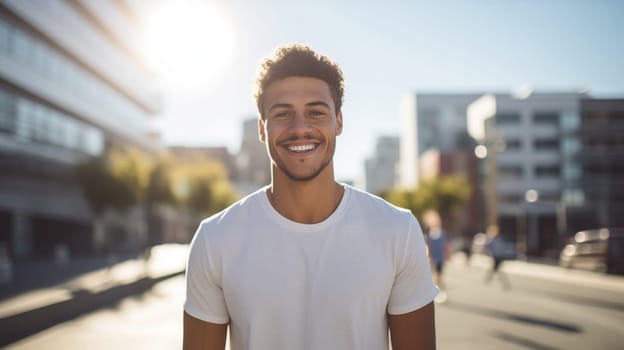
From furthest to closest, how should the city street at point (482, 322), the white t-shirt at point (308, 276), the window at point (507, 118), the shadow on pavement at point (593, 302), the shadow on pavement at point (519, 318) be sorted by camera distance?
the window at point (507, 118), the shadow on pavement at point (593, 302), the shadow on pavement at point (519, 318), the city street at point (482, 322), the white t-shirt at point (308, 276)

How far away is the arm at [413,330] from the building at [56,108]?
104 feet

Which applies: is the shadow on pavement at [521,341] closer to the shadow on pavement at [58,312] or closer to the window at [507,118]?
the shadow on pavement at [58,312]

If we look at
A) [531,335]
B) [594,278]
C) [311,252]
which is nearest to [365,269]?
[311,252]

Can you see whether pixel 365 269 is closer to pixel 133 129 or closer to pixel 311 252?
pixel 311 252

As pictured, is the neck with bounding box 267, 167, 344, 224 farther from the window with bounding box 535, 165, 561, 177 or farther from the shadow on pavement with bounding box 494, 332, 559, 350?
the window with bounding box 535, 165, 561, 177

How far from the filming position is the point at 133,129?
58.5 m

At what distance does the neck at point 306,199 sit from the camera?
238cm

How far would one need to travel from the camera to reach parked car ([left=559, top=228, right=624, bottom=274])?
23.3 m

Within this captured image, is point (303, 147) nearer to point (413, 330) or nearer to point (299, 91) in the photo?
point (299, 91)

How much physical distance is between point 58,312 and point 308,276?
1245 centimetres

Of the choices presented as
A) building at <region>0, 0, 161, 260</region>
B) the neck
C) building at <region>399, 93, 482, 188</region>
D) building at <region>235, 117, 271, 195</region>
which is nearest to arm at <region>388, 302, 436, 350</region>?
the neck

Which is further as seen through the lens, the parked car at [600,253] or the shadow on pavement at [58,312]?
the parked car at [600,253]

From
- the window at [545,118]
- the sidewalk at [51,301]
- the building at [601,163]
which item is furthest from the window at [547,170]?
the sidewalk at [51,301]

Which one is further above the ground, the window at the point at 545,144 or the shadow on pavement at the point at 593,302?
the window at the point at 545,144
